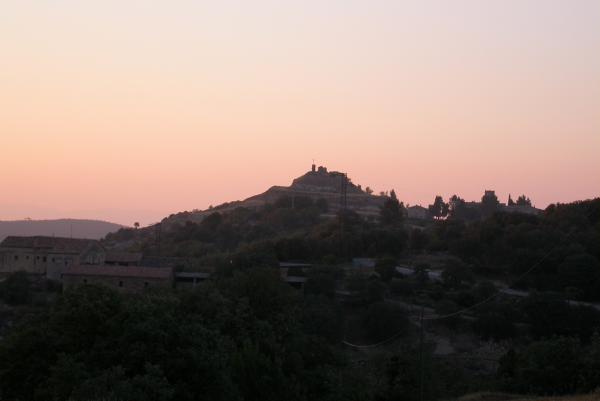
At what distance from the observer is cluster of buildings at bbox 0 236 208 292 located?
130 feet

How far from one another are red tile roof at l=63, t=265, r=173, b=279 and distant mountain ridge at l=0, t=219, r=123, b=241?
84.0 m

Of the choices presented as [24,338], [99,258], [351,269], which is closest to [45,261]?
[99,258]

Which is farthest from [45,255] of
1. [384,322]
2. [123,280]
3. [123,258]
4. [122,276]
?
[384,322]

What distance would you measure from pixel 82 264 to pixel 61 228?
96563 millimetres

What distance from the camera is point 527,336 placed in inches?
1344

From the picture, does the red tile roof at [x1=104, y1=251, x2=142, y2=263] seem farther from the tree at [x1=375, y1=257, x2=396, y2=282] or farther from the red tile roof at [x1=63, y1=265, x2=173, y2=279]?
the tree at [x1=375, y1=257, x2=396, y2=282]

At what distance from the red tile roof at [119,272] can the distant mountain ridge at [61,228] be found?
8403 cm

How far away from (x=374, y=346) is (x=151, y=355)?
17.7 metres

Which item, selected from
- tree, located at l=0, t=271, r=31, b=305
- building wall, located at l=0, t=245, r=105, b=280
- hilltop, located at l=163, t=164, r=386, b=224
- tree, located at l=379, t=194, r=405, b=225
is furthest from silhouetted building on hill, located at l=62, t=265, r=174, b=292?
hilltop, located at l=163, t=164, r=386, b=224

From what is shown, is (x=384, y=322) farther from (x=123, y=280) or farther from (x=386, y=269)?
(x=123, y=280)

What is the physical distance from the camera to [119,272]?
40.0 meters

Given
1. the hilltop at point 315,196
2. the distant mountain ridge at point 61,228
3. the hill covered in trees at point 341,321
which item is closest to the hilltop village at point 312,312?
the hill covered in trees at point 341,321

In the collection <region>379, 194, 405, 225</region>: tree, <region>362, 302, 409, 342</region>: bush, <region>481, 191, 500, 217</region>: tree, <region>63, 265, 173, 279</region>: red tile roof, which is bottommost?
<region>362, 302, 409, 342</region>: bush

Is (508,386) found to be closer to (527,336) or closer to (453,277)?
(527,336)
